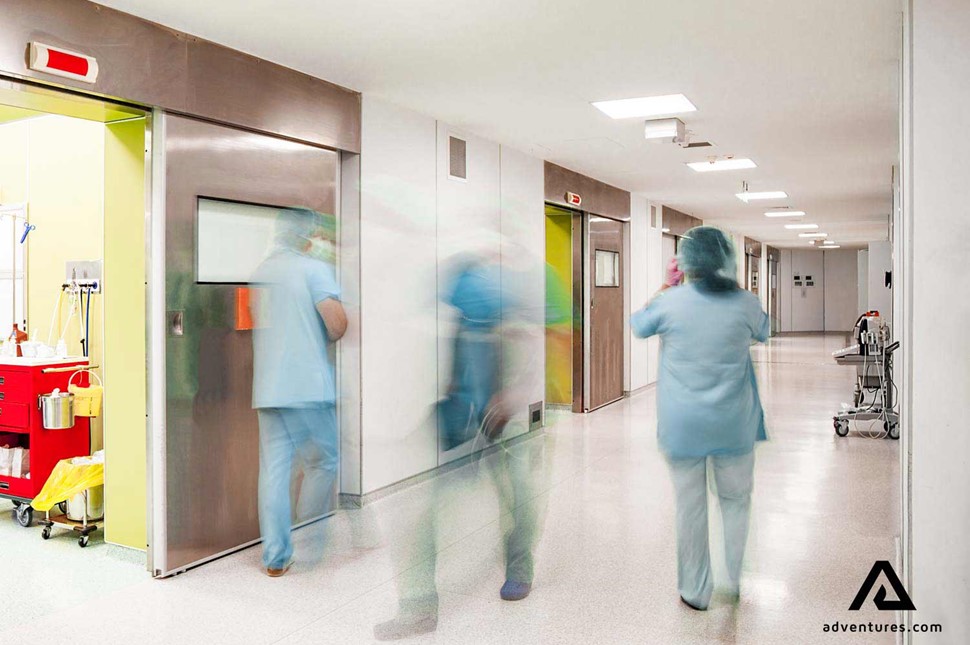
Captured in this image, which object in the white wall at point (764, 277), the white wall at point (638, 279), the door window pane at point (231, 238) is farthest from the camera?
the white wall at point (764, 277)

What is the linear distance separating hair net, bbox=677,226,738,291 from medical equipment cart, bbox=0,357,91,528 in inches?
155

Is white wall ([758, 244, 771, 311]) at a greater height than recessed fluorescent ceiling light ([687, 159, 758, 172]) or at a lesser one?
lesser

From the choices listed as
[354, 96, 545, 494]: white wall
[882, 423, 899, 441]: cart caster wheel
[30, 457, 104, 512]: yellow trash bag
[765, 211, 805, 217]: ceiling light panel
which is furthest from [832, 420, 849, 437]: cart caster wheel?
[30, 457, 104, 512]: yellow trash bag

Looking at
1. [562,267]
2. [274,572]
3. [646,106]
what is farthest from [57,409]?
[562,267]

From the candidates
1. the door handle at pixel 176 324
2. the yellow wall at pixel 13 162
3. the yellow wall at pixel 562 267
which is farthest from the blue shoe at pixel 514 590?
the yellow wall at pixel 562 267

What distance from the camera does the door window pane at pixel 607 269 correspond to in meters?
9.52

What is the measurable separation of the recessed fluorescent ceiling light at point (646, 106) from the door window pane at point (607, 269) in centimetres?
363

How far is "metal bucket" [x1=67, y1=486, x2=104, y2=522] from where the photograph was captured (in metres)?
4.48

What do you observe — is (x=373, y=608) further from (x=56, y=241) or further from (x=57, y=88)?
(x=56, y=241)

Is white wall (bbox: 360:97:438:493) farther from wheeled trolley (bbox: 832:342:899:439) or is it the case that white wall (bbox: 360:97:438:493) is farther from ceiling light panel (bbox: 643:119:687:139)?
wheeled trolley (bbox: 832:342:899:439)

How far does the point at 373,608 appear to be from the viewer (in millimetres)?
3479

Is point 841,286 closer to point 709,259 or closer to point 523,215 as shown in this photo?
point 523,215

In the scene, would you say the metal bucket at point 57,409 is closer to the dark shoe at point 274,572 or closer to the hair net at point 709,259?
the dark shoe at point 274,572

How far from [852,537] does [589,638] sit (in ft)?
6.99
